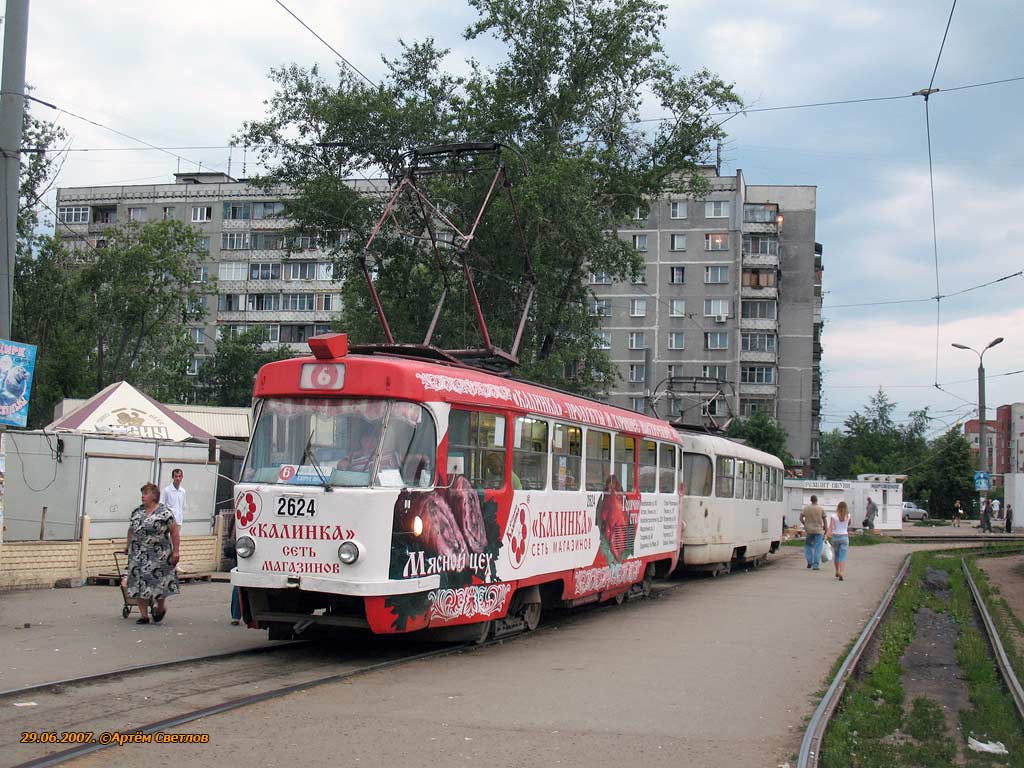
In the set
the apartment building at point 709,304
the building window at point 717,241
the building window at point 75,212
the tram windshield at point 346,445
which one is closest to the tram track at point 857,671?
the tram windshield at point 346,445

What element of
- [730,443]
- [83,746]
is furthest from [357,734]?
[730,443]

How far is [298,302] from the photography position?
65.4m

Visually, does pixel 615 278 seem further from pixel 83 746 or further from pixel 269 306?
pixel 269 306

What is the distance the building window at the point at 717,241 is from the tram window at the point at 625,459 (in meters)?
52.9

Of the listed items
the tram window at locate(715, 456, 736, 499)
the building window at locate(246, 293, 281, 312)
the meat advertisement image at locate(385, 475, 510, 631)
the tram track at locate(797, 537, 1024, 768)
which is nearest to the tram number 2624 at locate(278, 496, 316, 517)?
the meat advertisement image at locate(385, 475, 510, 631)

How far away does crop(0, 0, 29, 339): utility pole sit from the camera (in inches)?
503

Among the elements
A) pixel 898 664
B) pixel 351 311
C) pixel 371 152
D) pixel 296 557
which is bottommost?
pixel 898 664

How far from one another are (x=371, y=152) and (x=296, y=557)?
20.4 metres

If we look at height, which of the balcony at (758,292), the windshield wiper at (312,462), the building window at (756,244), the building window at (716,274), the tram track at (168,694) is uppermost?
the building window at (756,244)

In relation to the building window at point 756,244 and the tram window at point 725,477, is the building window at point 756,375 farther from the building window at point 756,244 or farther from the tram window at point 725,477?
the tram window at point 725,477

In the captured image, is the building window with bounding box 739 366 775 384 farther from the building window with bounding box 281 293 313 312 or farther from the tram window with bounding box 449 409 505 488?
the tram window with bounding box 449 409 505 488

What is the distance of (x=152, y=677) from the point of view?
29.0 ft

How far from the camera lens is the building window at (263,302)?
66000mm

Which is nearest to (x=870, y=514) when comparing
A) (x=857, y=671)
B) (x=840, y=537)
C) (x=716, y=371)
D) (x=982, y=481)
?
(x=982, y=481)
